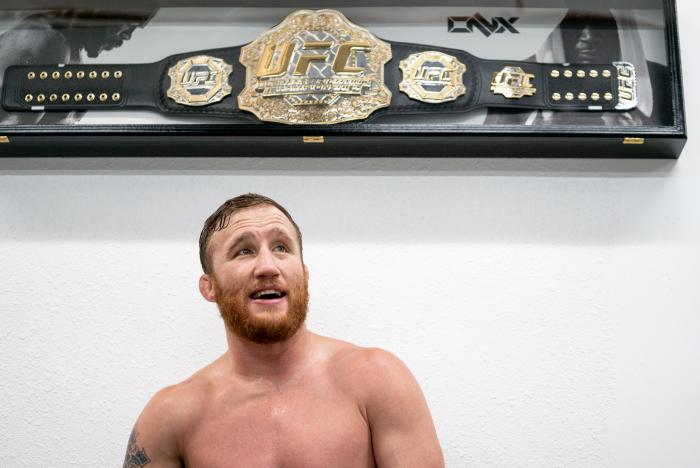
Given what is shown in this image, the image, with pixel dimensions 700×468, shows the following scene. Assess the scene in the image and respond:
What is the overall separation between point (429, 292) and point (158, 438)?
666 millimetres

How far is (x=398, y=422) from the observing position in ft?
4.95

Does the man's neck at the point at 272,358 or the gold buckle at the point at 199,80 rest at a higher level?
the gold buckle at the point at 199,80

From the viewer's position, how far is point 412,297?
6.39 feet

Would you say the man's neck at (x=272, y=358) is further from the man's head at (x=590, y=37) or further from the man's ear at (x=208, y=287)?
the man's head at (x=590, y=37)

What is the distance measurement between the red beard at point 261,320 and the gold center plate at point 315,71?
20.5 inches

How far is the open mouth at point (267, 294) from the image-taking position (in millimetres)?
1570


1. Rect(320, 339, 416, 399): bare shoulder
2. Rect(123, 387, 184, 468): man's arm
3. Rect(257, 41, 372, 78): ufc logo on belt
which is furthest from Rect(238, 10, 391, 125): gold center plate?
Rect(123, 387, 184, 468): man's arm

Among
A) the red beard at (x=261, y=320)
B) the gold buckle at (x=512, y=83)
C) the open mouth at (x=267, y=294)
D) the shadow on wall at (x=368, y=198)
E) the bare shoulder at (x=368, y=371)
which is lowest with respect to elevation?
the bare shoulder at (x=368, y=371)

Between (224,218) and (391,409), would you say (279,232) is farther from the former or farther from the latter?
(391,409)

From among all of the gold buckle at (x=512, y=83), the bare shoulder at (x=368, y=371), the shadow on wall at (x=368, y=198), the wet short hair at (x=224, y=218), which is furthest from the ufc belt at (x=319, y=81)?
the bare shoulder at (x=368, y=371)

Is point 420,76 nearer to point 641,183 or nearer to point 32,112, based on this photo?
point 641,183

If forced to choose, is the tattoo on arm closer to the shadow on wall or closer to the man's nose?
the man's nose

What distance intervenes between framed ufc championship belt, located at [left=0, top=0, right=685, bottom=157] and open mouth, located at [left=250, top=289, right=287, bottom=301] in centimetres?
51

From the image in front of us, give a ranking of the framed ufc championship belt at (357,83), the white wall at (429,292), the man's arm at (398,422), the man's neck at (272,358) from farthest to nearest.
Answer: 1. the framed ufc championship belt at (357,83)
2. the white wall at (429,292)
3. the man's neck at (272,358)
4. the man's arm at (398,422)
